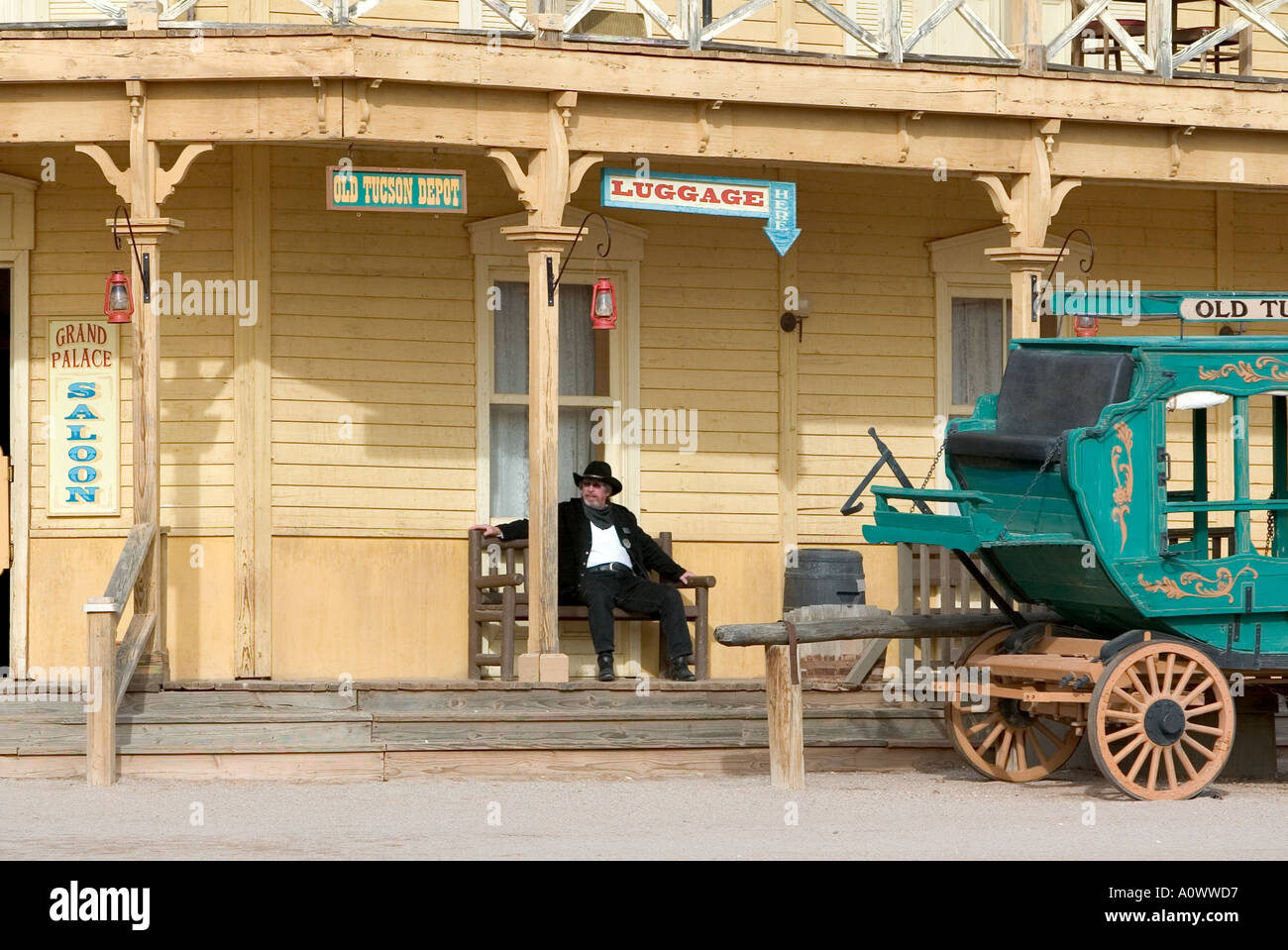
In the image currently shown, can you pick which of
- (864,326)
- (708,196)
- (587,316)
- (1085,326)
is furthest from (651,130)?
(1085,326)

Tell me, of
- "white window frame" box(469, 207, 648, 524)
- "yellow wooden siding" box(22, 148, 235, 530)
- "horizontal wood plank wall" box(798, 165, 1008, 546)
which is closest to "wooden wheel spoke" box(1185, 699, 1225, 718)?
"horizontal wood plank wall" box(798, 165, 1008, 546)

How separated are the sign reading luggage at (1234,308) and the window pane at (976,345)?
3603 mm

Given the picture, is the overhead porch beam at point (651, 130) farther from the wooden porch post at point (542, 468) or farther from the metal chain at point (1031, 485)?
the metal chain at point (1031, 485)

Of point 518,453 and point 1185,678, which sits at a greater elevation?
point 518,453

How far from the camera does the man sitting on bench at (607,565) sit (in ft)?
44.5

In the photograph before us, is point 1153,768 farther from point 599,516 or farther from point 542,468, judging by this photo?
point 599,516

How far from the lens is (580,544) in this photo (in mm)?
13891

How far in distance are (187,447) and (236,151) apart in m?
2.02

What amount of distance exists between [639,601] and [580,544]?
0.55 metres

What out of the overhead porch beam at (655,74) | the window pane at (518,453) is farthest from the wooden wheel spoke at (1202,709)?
the window pane at (518,453)

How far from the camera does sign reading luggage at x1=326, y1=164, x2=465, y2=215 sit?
12.8 metres

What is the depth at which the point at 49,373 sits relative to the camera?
1422cm

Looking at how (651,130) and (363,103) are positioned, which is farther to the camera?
(651,130)

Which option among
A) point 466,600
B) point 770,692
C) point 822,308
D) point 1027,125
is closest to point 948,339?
point 822,308
